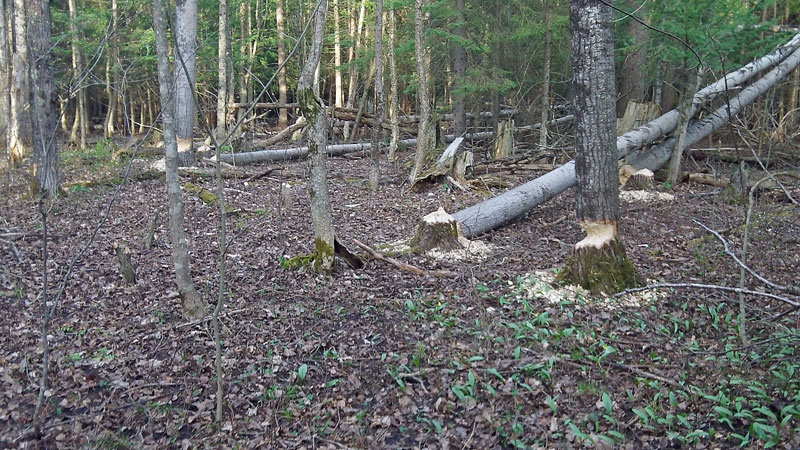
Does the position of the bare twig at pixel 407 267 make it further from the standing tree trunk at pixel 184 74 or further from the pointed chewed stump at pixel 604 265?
the standing tree trunk at pixel 184 74

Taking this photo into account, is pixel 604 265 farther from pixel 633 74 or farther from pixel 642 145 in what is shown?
pixel 633 74

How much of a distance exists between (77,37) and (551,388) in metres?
20.9


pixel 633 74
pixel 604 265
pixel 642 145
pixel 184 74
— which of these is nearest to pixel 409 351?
pixel 604 265

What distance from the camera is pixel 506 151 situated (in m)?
13.1

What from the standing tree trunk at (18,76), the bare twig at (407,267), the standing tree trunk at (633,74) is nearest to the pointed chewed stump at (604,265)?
the bare twig at (407,267)

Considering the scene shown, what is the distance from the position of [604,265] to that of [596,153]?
3.68 ft

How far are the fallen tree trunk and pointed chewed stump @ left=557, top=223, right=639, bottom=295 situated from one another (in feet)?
6.95

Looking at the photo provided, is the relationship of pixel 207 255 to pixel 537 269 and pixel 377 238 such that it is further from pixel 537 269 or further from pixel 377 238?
pixel 537 269

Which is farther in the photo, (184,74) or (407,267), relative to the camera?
(184,74)

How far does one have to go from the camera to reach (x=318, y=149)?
6.22 meters

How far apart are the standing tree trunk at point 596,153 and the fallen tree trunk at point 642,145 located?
2133 mm

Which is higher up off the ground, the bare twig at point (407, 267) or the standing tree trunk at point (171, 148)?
the standing tree trunk at point (171, 148)

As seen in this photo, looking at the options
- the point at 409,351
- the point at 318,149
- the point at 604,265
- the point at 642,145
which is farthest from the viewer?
the point at 642,145

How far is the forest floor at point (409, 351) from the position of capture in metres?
3.79
